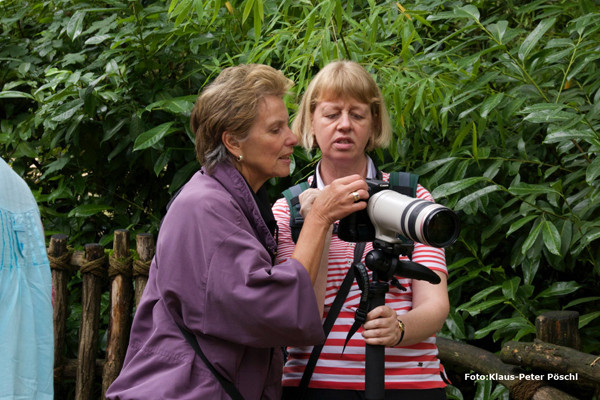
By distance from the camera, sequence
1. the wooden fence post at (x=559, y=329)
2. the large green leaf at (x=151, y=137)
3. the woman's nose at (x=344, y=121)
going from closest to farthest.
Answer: the woman's nose at (x=344, y=121), the wooden fence post at (x=559, y=329), the large green leaf at (x=151, y=137)

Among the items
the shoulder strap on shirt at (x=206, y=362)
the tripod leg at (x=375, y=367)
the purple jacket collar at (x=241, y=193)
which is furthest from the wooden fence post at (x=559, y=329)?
the shoulder strap on shirt at (x=206, y=362)

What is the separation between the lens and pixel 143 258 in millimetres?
3016

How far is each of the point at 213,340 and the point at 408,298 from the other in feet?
1.95

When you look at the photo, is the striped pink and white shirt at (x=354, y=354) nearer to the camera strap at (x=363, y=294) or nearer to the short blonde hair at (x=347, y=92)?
the camera strap at (x=363, y=294)

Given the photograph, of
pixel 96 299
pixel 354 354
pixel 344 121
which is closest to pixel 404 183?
pixel 344 121

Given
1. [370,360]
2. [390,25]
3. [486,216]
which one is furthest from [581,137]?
[370,360]

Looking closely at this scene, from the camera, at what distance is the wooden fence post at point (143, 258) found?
300cm

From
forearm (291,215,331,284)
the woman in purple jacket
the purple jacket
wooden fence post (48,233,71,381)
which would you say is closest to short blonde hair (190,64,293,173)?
the woman in purple jacket

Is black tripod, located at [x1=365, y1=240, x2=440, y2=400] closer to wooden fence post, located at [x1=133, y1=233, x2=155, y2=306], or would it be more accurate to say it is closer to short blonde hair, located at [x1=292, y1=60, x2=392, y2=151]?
short blonde hair, located at [x1=292, y1=60, x2=392, y2=151]

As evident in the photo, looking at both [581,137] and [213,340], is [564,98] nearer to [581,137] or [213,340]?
[581,137]

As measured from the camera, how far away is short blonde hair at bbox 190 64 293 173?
1.78 meters

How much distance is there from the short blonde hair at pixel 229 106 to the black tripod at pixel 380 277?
45cm

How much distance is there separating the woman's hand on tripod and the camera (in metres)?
0.18

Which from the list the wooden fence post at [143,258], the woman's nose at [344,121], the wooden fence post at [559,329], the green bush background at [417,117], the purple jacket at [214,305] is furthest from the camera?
the wooden fence post at [143,258]
